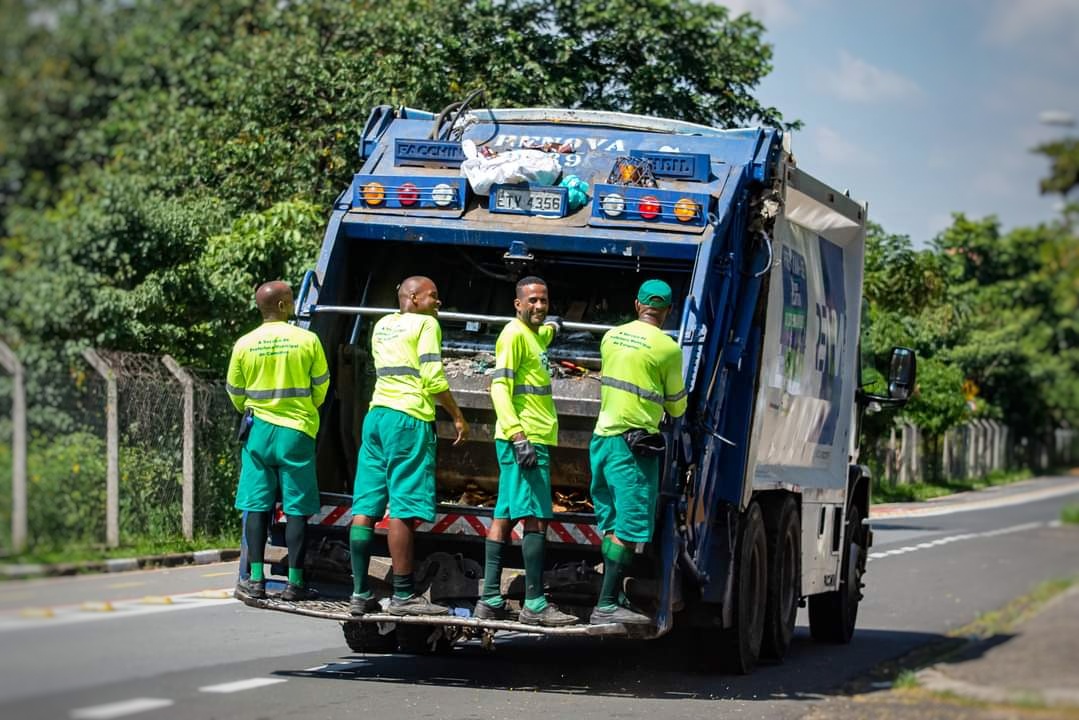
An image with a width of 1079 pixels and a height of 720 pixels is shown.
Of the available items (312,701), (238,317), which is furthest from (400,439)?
(238,317)

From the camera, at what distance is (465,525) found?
872cm

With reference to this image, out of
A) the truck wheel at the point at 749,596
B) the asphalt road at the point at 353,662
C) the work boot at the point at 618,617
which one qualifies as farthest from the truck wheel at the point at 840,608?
the work boot at the point at 618,617

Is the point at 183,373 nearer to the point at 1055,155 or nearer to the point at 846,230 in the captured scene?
the point at 846,230

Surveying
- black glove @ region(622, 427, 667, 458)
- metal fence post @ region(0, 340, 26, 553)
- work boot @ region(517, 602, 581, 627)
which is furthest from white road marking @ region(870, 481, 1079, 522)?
metal fence post @ region(0, 340, 26, 553)

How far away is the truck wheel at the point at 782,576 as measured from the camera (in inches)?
405

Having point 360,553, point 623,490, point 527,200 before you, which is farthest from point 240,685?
point 527,200

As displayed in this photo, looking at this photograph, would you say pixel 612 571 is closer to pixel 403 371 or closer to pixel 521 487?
pixel 521 487

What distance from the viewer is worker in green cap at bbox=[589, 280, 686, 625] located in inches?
325

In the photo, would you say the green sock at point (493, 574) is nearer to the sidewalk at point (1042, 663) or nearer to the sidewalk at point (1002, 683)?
the sidewalk at point (1002, 683)

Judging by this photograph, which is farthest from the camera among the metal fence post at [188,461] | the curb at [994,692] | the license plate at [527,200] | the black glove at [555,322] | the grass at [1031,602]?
the metal fence post at [188,461]

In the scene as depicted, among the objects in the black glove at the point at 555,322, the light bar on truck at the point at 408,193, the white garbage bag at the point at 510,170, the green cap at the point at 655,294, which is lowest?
the black glove at the point at 555,322

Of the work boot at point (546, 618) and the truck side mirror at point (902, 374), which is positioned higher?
the truck side mirror at point (902, 374)

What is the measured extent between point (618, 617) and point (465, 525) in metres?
0.97

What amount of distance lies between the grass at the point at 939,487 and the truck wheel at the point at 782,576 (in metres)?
1.19
